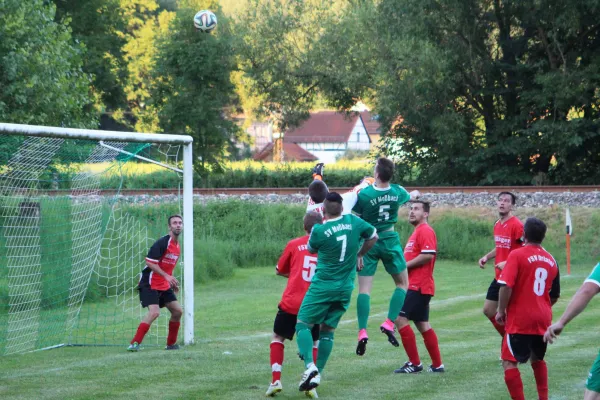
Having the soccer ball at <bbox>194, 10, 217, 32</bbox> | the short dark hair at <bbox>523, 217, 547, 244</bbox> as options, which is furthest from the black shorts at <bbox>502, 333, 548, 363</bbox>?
the soccer ball at <bbox>194, 10, 217, 32</bbox>

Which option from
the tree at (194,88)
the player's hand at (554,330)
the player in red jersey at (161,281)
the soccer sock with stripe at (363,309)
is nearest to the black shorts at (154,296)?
the player in red jersey at (161,281)

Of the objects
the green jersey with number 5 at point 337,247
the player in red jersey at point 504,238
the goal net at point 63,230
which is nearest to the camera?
the green jersey with number 5 at point 337,247

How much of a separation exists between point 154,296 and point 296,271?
3351 millimetres

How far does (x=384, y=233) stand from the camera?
367 inches

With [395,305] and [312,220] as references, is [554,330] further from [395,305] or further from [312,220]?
[395,305]

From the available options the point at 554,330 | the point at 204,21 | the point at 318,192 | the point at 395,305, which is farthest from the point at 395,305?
the point at 204,21

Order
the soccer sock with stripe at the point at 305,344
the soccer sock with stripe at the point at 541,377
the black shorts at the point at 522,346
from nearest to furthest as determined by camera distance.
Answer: the black shorts at the point at 522,346 → the soccer sock with stripe at the point at 541,377 → the soccer sock with stripe at the point at 305,344

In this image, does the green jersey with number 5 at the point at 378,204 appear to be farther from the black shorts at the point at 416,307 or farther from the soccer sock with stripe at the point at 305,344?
the soccer sock with stripe at the point at 305,344

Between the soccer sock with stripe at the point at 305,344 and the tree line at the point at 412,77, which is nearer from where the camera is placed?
the soccer sock with stripe at the point at 305,344

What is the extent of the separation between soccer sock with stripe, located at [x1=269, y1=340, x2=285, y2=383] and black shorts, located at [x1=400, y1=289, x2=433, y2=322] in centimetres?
174

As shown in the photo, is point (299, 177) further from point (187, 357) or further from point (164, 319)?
point (187, 357)

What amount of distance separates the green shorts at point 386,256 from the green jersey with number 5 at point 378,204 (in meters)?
0.15

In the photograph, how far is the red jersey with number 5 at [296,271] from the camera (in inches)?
332

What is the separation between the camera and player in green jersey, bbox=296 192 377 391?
7.80m
